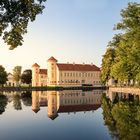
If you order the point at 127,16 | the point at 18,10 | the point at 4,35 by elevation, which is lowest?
the point at 4,35

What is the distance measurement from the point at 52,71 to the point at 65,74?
5.42 meters

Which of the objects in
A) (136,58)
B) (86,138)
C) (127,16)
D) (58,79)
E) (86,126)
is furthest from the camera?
(58,79)

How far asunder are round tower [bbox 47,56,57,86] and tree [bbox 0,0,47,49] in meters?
124

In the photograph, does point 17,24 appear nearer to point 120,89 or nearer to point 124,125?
point 124,125

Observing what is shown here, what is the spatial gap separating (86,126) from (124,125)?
2776 millimetres

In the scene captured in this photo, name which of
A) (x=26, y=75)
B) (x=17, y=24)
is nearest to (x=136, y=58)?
(x=17, y=24)

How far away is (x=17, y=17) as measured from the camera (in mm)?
15492

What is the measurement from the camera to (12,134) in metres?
20.4

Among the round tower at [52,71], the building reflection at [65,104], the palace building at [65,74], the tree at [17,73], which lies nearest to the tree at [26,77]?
the tree at [17,73]

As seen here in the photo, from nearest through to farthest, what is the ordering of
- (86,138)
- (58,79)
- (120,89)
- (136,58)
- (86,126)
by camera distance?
(86,138) → (86,126) → (136,58) → (120,89) → (58,79)

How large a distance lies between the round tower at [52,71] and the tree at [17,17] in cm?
12364

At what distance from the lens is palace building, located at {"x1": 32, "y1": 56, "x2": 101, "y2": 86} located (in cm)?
14138

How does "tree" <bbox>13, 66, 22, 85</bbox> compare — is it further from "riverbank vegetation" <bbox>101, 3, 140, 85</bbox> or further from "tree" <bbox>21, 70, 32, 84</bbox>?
"riverbank vegetation" <bbox>101, 3, 140, 85</bbox>

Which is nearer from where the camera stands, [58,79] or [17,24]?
[17,24]
